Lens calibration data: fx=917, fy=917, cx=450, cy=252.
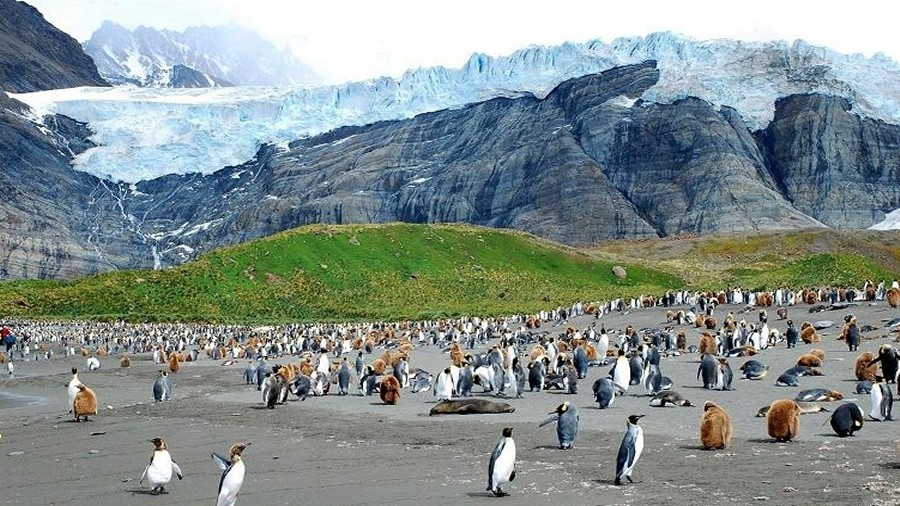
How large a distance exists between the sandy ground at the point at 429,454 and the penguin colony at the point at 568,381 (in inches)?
11.9

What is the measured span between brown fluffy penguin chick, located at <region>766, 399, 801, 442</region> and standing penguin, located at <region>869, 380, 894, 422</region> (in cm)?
222

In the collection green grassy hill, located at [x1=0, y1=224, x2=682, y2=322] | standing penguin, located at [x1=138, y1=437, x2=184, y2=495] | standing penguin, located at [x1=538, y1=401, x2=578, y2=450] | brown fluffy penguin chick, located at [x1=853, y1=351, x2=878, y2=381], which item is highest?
green grassy hill, located at [x1=0, y1=224, x2=682, y2=322]

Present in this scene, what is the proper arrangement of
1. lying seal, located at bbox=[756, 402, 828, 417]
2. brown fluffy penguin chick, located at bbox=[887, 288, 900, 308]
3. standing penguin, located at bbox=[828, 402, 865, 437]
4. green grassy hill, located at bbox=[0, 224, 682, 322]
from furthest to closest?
green grassy hill, located at bbox=[0, 224, 682, 322] < brown fluffy penguin chick, located at bbox=[887, 288, 900, 308] < lying seal, located at bbox=[756, 402, 828, 417] < standing penguin, located at bbox=[828, 402, 865, 437]

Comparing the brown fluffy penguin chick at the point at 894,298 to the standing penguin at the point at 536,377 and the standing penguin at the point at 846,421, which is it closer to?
the standing penguin at the point at 536,377

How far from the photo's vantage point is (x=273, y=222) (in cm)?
14650

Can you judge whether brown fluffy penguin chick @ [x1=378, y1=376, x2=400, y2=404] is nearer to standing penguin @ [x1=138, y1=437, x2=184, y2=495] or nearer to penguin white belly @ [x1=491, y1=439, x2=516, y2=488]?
standing penguin @ [x1=138, y1=437, x2=184, y2=495]

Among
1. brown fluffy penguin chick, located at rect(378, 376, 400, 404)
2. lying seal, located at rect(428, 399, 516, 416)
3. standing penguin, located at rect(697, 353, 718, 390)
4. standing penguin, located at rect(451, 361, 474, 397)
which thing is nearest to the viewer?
lying seal, located at rect(428, 399, 516, 416)

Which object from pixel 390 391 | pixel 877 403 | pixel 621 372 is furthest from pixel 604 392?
pixel 390 391

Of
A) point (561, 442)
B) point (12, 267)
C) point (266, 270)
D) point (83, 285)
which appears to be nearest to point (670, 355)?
point (561, 442)

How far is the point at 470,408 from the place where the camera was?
18.4 meters

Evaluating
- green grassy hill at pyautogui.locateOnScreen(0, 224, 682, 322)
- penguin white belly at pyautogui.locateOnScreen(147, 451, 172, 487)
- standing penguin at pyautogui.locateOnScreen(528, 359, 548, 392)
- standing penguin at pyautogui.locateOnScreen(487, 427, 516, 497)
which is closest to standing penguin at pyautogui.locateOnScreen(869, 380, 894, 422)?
standing penguin at pyautogui.locateOnScreen(487, 427, 516, 497)

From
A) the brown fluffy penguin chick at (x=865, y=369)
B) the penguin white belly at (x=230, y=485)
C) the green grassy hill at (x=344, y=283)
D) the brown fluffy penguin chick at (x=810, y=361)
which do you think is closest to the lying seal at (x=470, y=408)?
the brown fluffy penguin chick at (x=865, y=369)

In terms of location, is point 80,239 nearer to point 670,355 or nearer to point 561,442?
point 670,355

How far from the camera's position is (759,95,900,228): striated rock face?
132m
